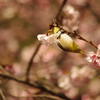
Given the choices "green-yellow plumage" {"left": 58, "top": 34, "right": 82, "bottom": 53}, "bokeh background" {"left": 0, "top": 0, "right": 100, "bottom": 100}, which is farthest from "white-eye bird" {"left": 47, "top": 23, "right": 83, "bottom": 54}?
"bokeh background" {"left": 0, "top": 0, "right": 100, "bottom": 100}

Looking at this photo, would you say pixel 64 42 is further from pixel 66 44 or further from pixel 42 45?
pixel 42 45

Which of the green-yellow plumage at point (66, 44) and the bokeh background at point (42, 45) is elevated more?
the bokeh background at point (42, 45)

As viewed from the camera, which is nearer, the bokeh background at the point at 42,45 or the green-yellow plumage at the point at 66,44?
the green-yellow plumage at the point at 66,44

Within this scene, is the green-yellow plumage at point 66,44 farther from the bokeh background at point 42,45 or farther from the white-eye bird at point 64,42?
the bokeh background at point 42,45

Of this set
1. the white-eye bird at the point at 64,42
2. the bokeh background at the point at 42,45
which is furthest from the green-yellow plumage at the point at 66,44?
the bokeh background at the point at 42,45

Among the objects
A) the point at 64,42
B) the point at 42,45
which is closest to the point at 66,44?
the point at 64,42

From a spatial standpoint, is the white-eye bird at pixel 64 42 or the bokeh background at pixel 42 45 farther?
the bokeh background at pixel 42 45

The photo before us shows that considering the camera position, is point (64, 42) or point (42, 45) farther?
point (42, 45)

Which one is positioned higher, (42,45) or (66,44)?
(42,45)

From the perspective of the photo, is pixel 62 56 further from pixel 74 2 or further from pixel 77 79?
pixel 77 79

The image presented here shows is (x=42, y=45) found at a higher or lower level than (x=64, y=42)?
higher

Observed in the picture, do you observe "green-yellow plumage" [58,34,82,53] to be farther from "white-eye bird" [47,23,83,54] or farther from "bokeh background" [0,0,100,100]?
"bokeh background" [0,0,100,100]
